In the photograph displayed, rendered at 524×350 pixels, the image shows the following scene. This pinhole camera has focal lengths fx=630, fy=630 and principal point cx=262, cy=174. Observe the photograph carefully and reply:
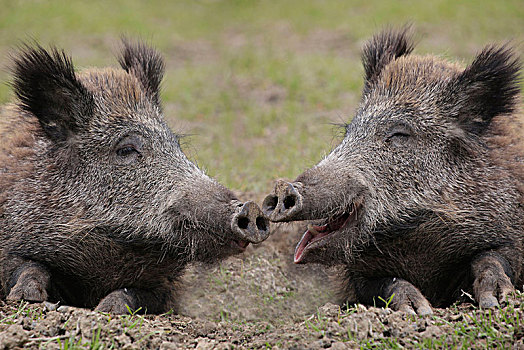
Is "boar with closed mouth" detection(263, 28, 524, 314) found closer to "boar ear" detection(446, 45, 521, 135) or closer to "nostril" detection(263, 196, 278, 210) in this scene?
"boar ear" detection(446, 45, 521, 135)

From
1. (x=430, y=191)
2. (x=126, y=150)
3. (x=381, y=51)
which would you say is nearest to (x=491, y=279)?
(x=430, y=191)

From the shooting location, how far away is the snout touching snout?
4.57 metres

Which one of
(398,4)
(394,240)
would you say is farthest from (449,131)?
(398,4)

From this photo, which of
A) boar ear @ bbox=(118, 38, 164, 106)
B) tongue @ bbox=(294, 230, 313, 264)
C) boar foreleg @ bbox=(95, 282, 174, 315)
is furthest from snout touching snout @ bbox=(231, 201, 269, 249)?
boar ear @ bbox=(118, 38, 164, 106)

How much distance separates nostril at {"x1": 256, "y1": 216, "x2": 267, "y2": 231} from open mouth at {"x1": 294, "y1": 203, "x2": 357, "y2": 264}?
382 mm

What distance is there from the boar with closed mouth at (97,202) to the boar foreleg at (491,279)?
5.49 feet

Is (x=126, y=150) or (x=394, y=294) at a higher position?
(x=126, y=150)

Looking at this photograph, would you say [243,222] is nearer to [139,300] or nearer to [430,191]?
[139,300]

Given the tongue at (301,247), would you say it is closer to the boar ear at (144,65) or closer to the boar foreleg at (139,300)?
the boar foreleg at (139,300)

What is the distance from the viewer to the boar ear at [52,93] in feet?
16.9

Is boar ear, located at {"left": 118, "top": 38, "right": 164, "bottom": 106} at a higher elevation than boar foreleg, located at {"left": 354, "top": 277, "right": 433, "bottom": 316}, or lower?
higher

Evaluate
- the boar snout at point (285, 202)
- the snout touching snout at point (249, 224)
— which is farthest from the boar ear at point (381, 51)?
the snout touching snout at point (249, 224)

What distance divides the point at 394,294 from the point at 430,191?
0.95m

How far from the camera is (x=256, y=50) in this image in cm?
1551
